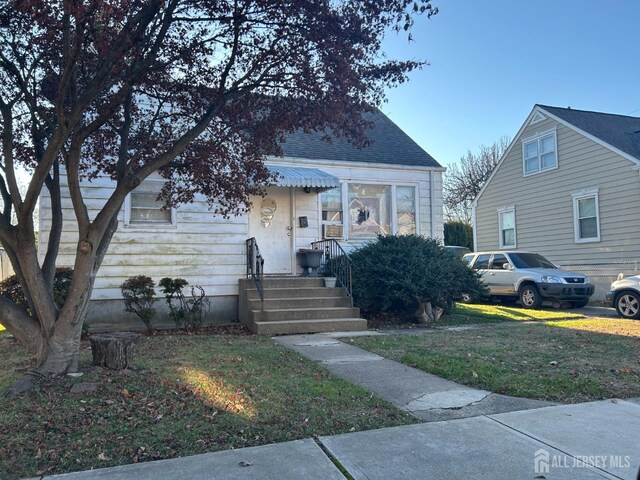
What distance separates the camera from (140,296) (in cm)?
888

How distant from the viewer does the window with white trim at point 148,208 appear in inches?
393

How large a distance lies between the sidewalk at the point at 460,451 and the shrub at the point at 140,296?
5.74 m

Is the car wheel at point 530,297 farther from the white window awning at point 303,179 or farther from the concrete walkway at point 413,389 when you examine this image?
the concrete walkway at point 413,389

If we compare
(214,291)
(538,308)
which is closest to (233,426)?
(214,291)

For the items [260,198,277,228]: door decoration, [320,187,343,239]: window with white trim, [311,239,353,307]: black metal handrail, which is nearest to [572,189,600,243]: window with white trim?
[320,187,343,239]: window with white trim

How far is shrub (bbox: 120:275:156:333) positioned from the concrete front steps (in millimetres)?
1863

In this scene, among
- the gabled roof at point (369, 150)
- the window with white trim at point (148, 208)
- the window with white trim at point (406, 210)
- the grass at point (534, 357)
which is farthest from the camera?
the window with white trim at point (406, 210)

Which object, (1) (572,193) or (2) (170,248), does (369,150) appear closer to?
(2) (170,248)

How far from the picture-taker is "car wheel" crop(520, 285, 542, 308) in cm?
1277

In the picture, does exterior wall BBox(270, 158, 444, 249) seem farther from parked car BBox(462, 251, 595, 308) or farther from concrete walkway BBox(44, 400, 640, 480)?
concrete walkway BBox(44, 400, 640, 480)

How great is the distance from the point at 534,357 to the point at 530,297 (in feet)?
23.5

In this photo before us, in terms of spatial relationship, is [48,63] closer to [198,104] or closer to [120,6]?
[198,104]

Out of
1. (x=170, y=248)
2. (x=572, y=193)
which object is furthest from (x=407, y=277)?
(x=572, y=193)

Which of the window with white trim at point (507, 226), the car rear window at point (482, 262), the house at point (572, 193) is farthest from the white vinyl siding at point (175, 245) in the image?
the window with white trim at point (507, 226)
